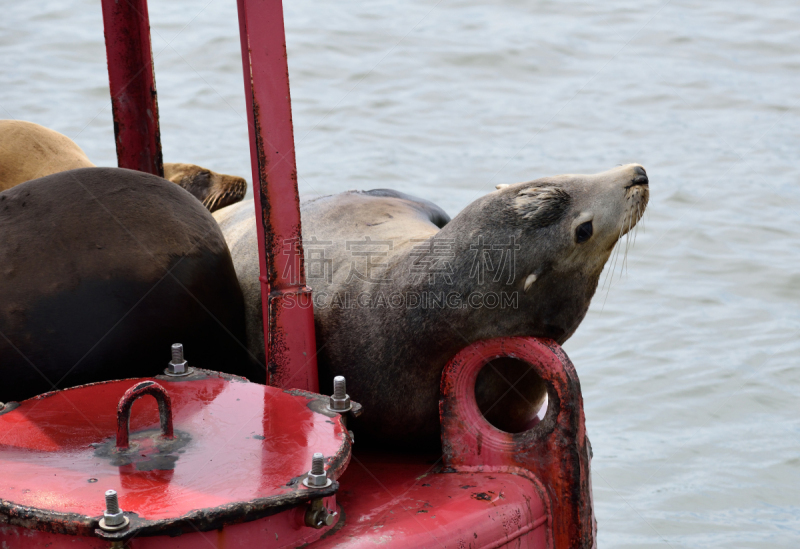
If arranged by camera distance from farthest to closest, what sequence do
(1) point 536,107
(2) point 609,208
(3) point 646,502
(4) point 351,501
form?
(1) point 536,107 < (3) point 646,502 < (2) point 609,208 < (4) point 351,501

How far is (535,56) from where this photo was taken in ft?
39.3

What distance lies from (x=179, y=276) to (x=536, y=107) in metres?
8.75

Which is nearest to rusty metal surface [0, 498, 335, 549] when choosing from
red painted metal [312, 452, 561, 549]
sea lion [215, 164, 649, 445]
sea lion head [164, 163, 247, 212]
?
red painted metal [312, 452, 561, 549]

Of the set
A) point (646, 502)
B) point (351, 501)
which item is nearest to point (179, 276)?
point (351, 501)

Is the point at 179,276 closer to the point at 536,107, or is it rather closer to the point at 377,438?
the point at 377,438

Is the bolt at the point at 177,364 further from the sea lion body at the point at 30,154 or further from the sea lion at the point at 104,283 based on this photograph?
the sea lion body at the point at 30,154

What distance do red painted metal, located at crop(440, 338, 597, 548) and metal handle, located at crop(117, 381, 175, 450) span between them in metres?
0.79

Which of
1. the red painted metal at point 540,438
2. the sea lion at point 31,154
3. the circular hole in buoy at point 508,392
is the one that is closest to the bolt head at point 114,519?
the red painted metal at point 540,438

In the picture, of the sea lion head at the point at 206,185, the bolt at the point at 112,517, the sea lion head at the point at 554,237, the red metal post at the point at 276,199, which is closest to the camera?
the bolt at the point at 112,517

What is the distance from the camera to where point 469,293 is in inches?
99.3

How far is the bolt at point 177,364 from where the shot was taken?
7.97 feet

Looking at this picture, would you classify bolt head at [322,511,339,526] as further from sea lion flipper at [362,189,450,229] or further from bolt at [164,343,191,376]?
sea lion flipper at [362,189,450,229]

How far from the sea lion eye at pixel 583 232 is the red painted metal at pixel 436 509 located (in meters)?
0.65

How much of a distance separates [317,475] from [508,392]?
0.88 meters
